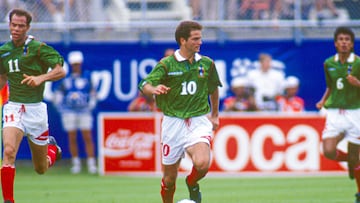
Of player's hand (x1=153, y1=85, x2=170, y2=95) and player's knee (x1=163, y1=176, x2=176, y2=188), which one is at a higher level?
player's hand (x1=153, y1=85, x2=170, y2=95)

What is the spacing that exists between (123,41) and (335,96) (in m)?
8.03

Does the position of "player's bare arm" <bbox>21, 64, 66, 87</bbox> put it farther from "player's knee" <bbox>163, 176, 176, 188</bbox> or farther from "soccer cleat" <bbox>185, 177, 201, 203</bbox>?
"soccer cleat" <bbox>185, 177, 201, 203</bbox>

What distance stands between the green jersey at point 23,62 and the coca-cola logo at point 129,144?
7.46 m

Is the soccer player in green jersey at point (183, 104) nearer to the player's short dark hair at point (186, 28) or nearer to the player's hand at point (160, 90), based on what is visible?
the player's short dark hair at point (186, 28)

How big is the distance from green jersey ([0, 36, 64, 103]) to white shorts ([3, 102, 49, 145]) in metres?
0.10

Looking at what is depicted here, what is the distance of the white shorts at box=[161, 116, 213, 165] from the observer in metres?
12.3

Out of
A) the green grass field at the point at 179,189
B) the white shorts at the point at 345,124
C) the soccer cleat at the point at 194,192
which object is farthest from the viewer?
the white shorts at the point at 345,124

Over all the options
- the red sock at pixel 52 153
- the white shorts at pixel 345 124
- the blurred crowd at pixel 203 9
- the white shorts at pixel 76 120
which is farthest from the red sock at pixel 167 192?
the blurred crowd at pixel 203 9

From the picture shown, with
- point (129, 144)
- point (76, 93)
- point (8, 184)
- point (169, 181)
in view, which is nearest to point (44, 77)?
point (8, 184)

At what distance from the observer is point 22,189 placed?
693 inches

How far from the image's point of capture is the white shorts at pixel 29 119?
1301 cm

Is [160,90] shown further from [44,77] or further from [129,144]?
[129,144]

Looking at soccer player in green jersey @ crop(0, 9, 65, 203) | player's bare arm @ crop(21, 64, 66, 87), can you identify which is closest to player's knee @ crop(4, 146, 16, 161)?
soccer player in green jersey @ crop(0, 9, 65, 203)

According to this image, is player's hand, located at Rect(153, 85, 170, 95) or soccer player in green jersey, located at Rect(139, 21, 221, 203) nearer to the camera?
player's hand, located at Rect(153, 85, 170, 95)
